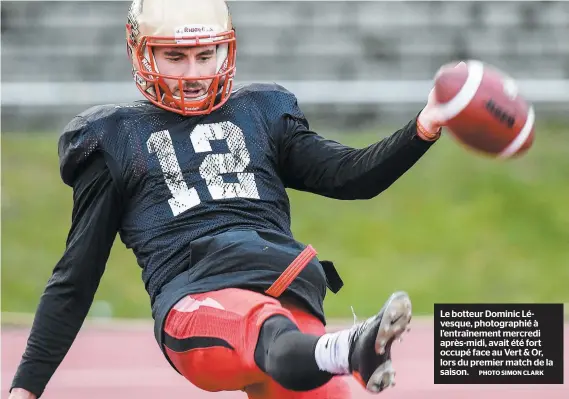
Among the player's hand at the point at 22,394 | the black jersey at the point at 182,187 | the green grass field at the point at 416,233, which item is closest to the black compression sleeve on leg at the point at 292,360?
the black jersey at the point at 182,187

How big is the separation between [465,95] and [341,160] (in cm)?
48

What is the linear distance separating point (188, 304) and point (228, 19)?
0.81 metres

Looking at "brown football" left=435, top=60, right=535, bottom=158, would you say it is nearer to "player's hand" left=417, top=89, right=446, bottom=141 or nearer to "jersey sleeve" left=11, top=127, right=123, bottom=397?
"player's hand" left=417, top=89, right=446, bottom=141

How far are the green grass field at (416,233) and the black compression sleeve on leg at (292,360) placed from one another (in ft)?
12.8

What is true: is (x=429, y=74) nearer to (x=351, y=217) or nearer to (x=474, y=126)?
(x=351, y=217)

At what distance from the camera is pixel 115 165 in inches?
122

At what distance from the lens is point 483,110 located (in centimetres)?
274

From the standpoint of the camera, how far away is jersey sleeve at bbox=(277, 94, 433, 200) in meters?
2.93

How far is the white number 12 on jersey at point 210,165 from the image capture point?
3068 mm

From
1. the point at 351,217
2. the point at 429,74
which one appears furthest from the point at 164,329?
the point at 429,74

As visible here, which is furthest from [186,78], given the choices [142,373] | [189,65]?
[142,373]

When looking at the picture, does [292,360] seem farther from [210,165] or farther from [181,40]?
[181,40]

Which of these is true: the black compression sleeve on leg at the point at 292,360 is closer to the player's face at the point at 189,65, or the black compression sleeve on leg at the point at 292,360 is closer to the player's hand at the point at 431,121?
the player's hand at the point at 431,121

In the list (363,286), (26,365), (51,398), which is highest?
(26,365)
